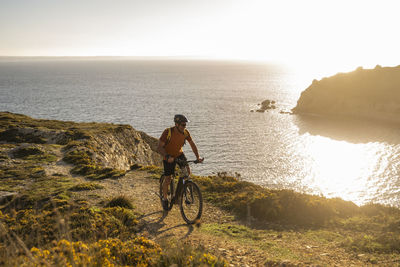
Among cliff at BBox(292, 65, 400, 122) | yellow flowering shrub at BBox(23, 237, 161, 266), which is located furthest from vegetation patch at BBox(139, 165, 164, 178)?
cliff at BBox(292, 65, 400, 122)

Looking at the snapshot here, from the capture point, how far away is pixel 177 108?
9219cm

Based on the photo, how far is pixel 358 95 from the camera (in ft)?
273

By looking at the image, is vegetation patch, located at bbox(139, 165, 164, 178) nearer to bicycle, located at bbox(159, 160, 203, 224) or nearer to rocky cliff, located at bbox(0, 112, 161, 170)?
rocky cliff, located at bbox(0, 112, 161, 170)

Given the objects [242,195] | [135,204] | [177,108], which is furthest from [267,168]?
[177,108]

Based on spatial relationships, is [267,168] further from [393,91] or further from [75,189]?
[393,91]

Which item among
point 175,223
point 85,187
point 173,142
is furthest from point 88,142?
point 173,142

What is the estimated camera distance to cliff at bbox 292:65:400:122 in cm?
7662

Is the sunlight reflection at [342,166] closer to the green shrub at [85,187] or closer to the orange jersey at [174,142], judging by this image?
the green shrub at [85,187]

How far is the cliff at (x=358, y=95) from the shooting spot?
3017 inches

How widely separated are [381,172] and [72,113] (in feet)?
272

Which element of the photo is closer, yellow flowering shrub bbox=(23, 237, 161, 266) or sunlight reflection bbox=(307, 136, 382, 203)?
yellow flowering shrub bbox=(23, 237, 161, 266)

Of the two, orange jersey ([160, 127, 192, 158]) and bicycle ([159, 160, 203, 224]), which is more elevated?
orange jersey ([160, 127, 192, 158])

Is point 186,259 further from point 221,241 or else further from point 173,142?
point 173,142

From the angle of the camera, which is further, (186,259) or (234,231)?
(234,231)
